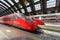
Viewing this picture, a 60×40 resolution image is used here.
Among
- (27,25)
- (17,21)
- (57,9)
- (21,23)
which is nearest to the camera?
(27,25)

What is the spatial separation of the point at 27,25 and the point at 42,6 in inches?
758

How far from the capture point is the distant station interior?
10219mm

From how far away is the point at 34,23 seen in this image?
12.6m

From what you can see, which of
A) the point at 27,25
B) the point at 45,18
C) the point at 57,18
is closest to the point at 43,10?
the point at 45,18

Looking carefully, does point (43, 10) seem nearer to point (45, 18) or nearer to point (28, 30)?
point (45, 18)

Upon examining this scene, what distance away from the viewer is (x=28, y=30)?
499 inches

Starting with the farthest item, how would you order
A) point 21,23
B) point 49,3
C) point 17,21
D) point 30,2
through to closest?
point 30,2, point 49,3, point 17,21, point 21,23

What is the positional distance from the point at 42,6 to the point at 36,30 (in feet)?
62.3

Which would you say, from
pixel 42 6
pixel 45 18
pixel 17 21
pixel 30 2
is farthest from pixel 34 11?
pixel 17 21

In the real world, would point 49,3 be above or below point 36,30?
above

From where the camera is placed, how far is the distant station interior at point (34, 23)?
1022 cm

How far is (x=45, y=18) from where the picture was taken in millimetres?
20156

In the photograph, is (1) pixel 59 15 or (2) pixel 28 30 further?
(1) pixel 59 15

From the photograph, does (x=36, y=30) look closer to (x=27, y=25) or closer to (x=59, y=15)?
(x=27, y=25)
